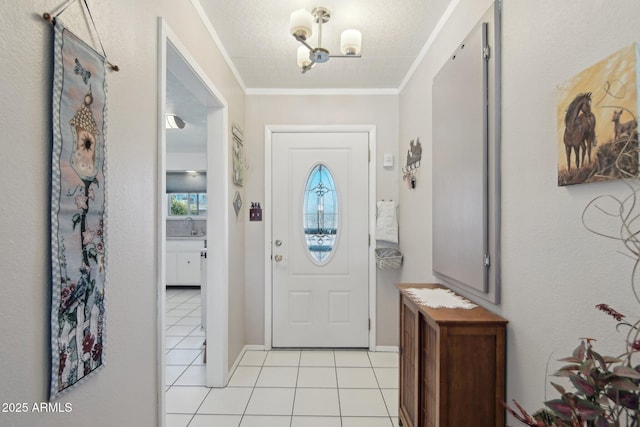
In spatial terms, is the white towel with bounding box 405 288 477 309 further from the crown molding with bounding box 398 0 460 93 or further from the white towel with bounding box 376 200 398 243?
the crown molding with bounding box 398 0 460 93

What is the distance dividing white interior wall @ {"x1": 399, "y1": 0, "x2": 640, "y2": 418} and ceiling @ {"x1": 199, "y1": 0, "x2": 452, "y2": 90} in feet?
2.00

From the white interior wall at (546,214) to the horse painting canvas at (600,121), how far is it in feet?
0.13

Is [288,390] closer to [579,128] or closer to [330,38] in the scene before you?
[579,128]

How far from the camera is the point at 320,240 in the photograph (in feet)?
9.89

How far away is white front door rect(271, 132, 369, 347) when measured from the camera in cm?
299

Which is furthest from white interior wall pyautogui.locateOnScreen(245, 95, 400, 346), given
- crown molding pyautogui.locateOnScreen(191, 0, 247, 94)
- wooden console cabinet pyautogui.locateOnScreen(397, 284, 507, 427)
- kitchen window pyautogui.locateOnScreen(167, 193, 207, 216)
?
kitchen window pyautogui.locateOnScreen(167, 193, 207, 216)

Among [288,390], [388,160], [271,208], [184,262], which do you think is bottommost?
[288,390]

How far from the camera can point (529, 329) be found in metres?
1.13

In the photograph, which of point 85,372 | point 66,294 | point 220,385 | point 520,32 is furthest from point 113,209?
point 220,385

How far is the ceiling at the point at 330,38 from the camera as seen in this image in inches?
72.0

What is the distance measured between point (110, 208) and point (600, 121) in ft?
4.92

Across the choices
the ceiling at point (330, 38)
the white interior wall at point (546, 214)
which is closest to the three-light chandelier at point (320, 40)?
the ceiling at point (330, 38)

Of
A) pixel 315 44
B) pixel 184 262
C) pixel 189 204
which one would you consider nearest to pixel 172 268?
pixel 184 262

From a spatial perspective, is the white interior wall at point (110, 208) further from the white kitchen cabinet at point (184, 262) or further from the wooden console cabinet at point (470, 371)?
the white kitchen cabinet at point (184, 262)
